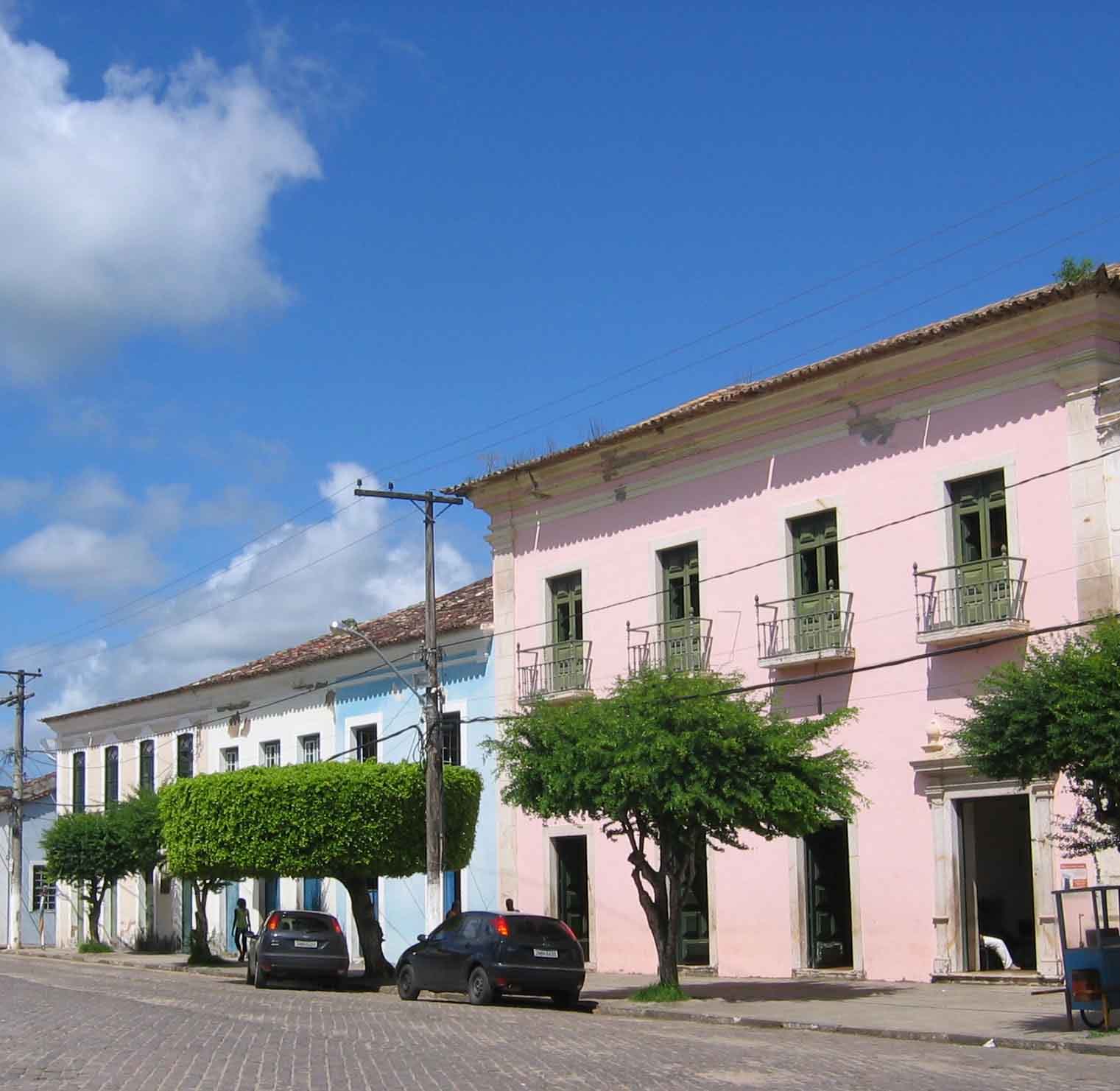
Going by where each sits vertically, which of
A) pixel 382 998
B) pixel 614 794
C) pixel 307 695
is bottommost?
pixel 382 998

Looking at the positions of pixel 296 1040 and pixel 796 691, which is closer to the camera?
pixel 296 1040

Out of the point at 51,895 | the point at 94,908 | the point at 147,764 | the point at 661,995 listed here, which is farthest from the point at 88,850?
the point at 661,995

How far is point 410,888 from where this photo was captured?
34312 mm

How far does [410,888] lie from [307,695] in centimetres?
607

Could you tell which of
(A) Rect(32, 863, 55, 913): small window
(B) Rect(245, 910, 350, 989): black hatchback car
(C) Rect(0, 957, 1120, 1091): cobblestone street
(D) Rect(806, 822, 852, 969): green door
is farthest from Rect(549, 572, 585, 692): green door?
(A) Rect(32, 863, 55, 913): small window

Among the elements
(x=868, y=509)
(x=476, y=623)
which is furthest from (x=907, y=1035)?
(x=476, y=623)

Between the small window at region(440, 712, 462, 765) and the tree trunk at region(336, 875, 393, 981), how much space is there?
4.07 meters

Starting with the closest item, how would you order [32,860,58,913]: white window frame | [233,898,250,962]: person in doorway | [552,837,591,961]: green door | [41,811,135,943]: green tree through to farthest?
[552,837,591,961]: green door
[233,898,250,962]: person in doorway
[41,811,135,943]: green tree
[32,860,58,913]: white window frame

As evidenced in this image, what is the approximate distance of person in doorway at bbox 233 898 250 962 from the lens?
37416mm

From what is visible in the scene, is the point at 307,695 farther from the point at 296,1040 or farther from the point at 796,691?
the point at 296,1040

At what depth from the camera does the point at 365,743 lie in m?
35.9

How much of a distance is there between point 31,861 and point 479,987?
37986mm

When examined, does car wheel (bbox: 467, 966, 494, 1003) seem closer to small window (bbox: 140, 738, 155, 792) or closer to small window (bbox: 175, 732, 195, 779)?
small window (bbox: 175, 732, 195, 779)

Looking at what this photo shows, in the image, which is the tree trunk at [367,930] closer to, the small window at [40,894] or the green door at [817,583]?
the green door at [817,583]
